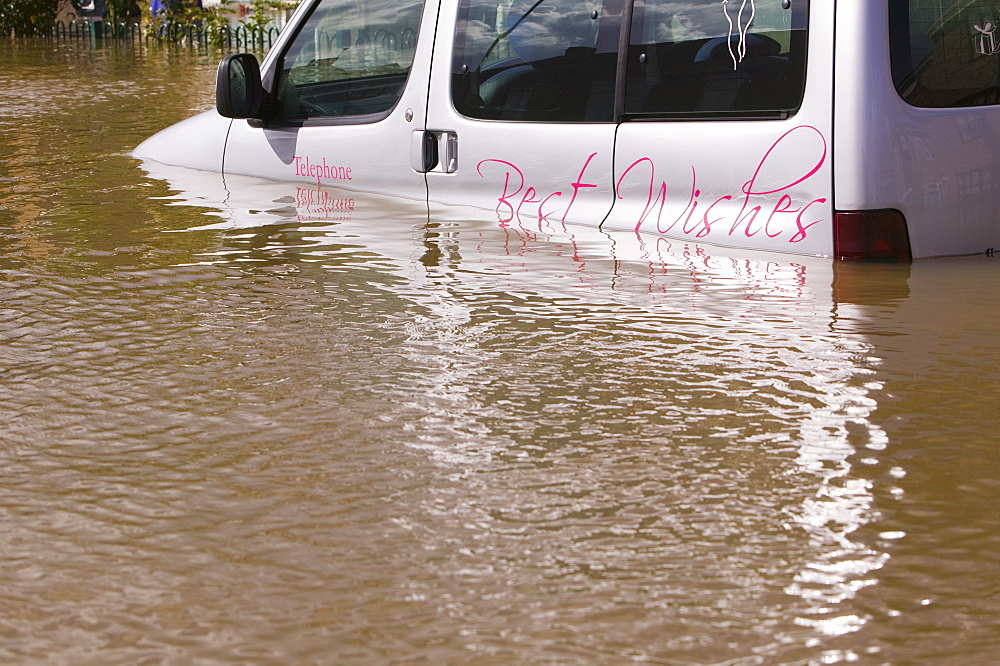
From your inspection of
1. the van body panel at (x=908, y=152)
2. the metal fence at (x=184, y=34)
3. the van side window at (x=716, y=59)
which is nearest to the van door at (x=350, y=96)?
the van side window at (x=716, y=59)

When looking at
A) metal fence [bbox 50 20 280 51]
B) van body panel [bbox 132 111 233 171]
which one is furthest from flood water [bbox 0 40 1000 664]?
metal fence [bbox 50 20 280 51]

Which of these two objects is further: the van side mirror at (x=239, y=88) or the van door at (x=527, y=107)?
the van side mirror at (x=239, y=88)

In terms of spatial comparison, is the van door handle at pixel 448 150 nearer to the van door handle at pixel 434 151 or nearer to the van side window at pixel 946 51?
the van door handle at pixel 434 151

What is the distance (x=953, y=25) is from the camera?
5.25m

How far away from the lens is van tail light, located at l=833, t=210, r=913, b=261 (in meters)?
5.23

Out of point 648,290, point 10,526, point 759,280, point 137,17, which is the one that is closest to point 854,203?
point 759,280

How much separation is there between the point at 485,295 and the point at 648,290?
62cm

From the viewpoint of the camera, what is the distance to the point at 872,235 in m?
5.25

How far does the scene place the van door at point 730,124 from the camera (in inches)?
206

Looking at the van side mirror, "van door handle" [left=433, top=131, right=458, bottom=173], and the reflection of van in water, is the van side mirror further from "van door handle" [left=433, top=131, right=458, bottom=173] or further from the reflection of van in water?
"van door handle" [left=433, top=131, right=458, bottom=173]

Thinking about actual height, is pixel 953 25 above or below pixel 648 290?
above

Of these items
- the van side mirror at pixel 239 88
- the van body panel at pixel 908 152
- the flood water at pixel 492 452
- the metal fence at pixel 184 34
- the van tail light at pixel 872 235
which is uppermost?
A: the metal fence at pixel 184 34

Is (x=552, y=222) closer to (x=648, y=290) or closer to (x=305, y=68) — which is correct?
(x=648, y=290)

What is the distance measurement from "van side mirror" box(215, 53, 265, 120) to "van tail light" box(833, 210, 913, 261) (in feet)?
10.8
